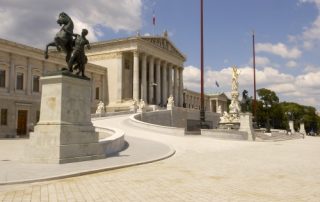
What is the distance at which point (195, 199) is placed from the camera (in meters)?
8.27

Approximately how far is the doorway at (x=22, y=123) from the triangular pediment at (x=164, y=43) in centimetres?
3008

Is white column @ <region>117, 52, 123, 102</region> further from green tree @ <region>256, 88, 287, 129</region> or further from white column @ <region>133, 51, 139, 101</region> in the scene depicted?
green tree @ <region>256, 88, 287, 129</region>

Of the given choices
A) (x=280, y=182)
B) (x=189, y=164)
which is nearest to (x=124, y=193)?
(x=280, y=182)

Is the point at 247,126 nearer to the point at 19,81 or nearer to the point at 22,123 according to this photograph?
the point at 22,123

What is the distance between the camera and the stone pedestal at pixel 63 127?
1426 cm

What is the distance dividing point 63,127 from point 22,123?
36287 millimetres

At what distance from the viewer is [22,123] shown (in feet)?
157

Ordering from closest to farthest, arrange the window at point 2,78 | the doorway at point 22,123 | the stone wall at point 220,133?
the stone wall at point 220,133, the window at point 2,78, the doorway at point 22,123

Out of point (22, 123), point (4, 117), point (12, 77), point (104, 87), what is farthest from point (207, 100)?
point (4, 117)

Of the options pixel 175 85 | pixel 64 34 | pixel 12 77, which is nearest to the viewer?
pixel 64 34

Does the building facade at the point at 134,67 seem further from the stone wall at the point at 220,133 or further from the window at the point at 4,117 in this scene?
the stone wall at the point at 220,133

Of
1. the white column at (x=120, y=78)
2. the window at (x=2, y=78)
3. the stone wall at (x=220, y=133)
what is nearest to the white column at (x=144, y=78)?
the white column at (x=120, y=78)

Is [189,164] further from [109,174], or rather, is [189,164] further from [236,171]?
[109,174]

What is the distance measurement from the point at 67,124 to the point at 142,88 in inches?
2224
